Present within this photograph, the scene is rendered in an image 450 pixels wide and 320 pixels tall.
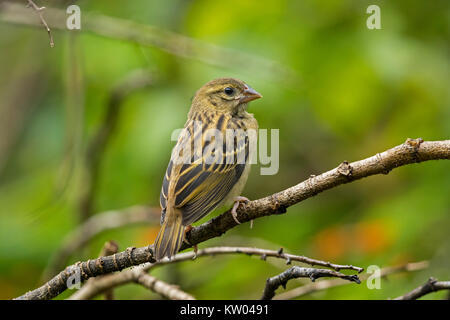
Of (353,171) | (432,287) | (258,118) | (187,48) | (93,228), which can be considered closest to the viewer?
(353,171)

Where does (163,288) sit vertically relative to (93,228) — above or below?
below

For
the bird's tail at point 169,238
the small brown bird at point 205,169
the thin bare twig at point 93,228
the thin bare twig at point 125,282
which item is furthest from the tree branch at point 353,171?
the thin bare twig at point 93,228

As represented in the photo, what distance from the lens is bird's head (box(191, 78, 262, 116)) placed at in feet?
17.6

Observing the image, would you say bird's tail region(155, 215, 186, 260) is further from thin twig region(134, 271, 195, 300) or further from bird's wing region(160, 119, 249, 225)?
thin twig region(134, 271, 195, 300)

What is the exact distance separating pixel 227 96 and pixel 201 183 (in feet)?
4.24

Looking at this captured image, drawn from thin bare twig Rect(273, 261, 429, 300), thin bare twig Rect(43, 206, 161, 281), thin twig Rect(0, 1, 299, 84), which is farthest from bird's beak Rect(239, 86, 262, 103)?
thin bare twig Rect(273, 261, 429, 300)

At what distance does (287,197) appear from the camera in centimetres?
323

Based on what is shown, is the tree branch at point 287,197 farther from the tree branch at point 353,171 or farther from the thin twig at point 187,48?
the thin twig at point 187,48

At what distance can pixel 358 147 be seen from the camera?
279 inches

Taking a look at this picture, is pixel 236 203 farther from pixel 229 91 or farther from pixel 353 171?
pixel 229 91

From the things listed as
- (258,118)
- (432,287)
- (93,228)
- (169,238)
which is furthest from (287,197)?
(258,118)

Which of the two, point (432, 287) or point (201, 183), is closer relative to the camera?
point (432, 287)

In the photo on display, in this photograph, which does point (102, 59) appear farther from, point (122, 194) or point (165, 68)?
point (122, 194)
